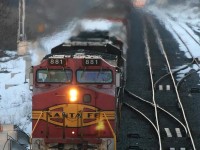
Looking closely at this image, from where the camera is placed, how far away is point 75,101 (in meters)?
13.6

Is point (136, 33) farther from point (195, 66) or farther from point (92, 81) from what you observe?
point (92, 81)

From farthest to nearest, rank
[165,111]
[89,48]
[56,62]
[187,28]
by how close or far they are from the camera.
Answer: [187,28] → [165,111] → [89,48] → [56,62]

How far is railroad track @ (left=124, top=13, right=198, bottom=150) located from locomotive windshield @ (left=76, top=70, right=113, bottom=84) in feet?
11.5

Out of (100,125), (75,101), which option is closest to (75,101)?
(75,101)

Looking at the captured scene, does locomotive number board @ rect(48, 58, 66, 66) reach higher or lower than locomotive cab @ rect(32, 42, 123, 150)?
higher

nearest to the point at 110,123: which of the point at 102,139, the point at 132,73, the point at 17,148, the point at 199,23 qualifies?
the point at 102,139

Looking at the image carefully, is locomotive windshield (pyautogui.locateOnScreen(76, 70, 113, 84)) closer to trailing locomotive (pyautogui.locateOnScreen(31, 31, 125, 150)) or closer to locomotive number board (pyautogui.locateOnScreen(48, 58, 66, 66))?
trailing locomotive (pyautogui.locateOnScreen(31, 31, 125, 150))

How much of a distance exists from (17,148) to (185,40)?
90.1 feet

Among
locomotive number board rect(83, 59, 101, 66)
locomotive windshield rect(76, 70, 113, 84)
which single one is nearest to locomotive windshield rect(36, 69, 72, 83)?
locomotive windshield rect(76, 70, 113, 84)

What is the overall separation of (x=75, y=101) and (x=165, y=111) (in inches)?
264

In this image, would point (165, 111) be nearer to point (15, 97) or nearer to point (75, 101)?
point (75, 101)

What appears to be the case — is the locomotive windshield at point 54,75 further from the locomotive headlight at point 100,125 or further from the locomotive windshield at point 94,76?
the locomotive headlight at point 100,125

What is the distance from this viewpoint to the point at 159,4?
87375mm

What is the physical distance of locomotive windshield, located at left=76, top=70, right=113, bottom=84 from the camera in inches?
533
